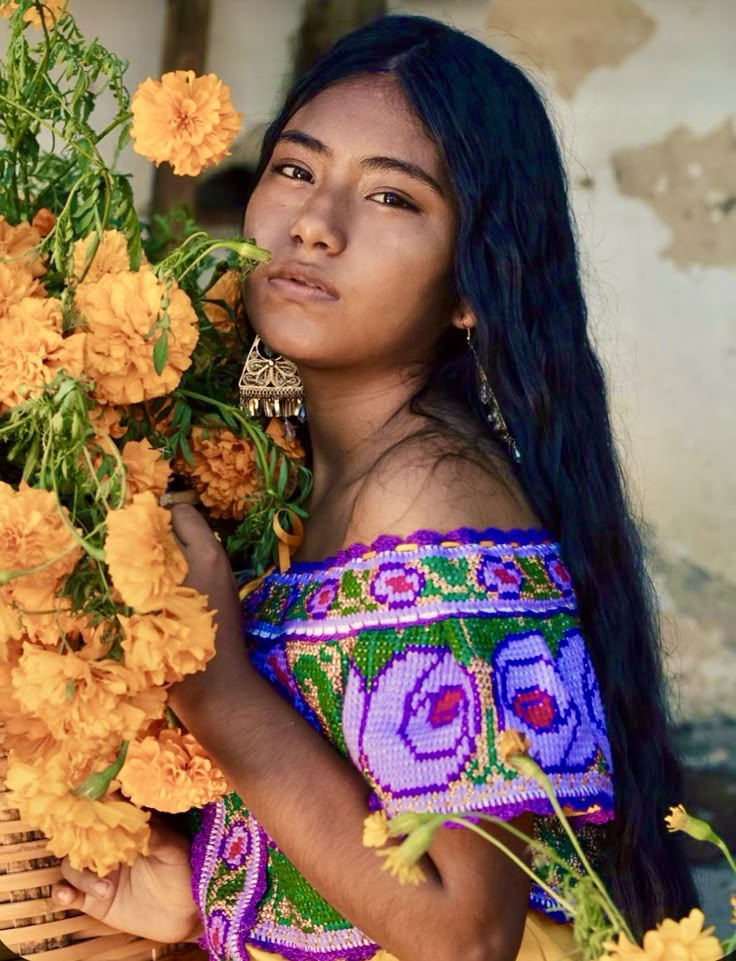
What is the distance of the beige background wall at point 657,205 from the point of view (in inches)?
124

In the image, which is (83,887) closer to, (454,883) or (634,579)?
(454,883)

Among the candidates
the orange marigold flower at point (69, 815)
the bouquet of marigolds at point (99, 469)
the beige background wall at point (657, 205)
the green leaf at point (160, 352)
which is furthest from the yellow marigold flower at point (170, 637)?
the beige background wall at point (657, 205)

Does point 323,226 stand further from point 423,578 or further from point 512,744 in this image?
point 512,744

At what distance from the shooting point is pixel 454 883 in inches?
51.3

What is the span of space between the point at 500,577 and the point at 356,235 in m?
0.43

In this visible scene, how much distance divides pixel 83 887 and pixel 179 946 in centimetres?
24

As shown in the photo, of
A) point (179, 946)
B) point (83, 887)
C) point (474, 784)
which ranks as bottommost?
point (179, 946)

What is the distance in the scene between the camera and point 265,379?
1742mm

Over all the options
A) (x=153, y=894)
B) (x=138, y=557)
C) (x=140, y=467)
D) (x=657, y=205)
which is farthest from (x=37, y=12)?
(x=657, y=205)

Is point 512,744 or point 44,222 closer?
point 512,744

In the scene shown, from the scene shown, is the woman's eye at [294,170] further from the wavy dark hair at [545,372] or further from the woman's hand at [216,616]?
the woman's hand at [216,616]

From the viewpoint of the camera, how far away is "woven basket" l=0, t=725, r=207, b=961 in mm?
1426

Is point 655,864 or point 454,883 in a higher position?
point 454,883

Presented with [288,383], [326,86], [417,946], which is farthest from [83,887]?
[326,86]
